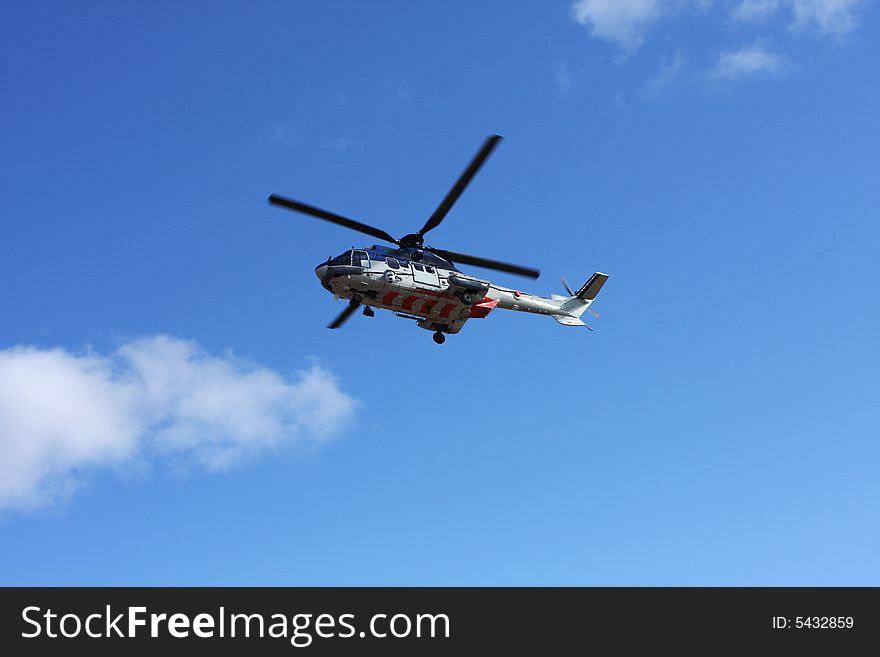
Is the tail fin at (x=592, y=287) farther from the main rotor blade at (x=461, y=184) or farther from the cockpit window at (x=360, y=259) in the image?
the cockpit window at (x=360, y=259)

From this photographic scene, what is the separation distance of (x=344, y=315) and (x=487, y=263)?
8353mm

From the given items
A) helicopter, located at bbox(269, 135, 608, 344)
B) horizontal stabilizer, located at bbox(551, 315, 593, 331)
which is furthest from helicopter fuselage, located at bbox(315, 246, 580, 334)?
horizontal stabilizer, located at bbox(551, 315, 593, 331)

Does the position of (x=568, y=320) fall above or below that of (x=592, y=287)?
below

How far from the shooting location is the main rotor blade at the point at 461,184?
43.5m

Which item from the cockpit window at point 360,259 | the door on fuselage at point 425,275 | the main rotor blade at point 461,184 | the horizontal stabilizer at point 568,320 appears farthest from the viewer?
the horizontal stabilizer at point 568,320

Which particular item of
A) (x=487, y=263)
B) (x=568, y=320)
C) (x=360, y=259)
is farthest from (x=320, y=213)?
(x=568, y=320)

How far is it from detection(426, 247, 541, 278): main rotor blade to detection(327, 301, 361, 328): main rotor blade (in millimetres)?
5493

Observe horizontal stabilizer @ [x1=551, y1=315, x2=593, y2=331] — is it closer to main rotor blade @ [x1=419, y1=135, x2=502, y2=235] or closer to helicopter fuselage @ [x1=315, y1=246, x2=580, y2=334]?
helicopter fuselage @ [x1=315, y1=246, x2=580, y2=334]

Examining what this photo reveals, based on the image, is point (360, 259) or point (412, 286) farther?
point (412, 286)

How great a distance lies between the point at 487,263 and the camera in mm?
49812

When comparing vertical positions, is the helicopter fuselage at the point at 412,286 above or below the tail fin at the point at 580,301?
below

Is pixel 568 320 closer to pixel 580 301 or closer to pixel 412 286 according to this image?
pixel 580 301

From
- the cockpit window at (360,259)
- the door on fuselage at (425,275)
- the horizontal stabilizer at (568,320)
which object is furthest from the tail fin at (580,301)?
the cockpit window at (360,259)

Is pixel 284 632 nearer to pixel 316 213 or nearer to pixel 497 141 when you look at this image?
pixel 316 213
